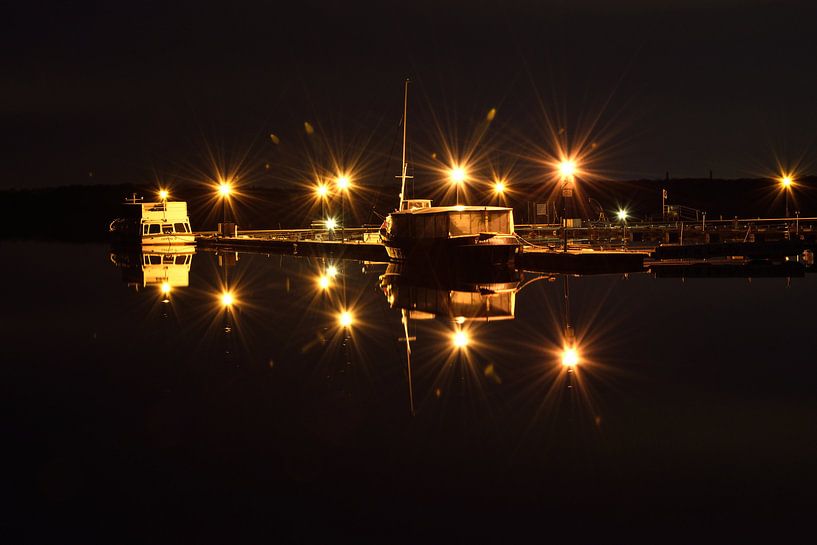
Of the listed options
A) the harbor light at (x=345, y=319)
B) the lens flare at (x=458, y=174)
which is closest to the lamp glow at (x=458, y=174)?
the lens flare at (x=458, y=174)

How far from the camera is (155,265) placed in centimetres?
6156

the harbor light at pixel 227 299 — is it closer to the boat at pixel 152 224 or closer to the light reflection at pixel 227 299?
the light reflection at pixel 227 299

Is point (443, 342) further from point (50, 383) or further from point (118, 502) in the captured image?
point (118, 502)

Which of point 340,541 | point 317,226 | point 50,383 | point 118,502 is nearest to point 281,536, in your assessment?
point 340,541

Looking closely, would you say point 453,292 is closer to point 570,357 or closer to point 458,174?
point 570,357

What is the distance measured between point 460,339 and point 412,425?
9534 mm

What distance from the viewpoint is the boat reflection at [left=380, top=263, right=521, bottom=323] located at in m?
30.1

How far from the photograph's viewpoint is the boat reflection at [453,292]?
30125 mm

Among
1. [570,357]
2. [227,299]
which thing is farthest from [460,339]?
[227,299]

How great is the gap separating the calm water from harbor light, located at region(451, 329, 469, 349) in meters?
0.29

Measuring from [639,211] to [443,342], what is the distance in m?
177

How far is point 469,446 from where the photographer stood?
13.3m

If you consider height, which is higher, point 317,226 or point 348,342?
point 317,226

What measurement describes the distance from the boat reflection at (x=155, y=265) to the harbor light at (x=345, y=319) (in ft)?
46.1
